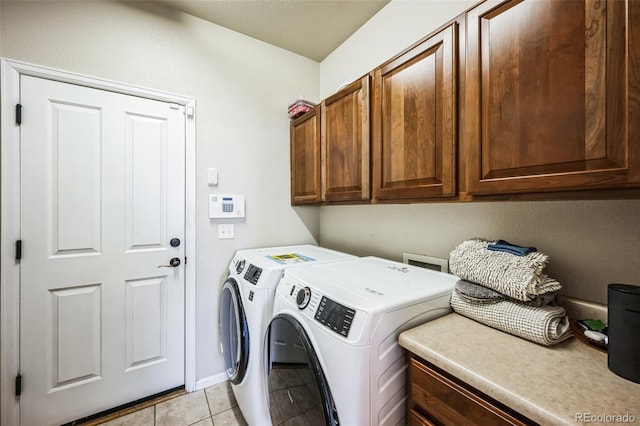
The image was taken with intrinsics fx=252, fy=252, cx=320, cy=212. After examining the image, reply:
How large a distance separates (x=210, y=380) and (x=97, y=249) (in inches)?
48.2

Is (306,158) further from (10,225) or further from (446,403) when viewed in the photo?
(10,225)

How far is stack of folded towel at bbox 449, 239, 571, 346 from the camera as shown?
0.82 meters

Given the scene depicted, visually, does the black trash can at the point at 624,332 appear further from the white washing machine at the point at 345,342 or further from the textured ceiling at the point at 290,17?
the textured ceiling at the point at 290,17

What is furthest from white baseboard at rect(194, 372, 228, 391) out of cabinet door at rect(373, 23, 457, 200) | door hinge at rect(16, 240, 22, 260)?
cabinet door at rect(373, 23, 457, 200)

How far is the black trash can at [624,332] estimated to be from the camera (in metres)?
0.64

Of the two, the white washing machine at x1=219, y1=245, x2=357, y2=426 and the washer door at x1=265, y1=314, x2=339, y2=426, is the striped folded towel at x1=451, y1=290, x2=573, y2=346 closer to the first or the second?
the washer door at x1=265, y1=314, x2=339, y2=426

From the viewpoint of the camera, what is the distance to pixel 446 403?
0.76m

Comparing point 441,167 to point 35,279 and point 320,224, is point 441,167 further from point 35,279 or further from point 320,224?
point 35,279

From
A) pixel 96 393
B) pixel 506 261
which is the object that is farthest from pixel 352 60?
pixel 96 393

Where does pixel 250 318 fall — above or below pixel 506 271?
below

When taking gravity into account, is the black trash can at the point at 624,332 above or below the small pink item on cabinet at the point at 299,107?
below

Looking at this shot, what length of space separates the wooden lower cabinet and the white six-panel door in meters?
1.66

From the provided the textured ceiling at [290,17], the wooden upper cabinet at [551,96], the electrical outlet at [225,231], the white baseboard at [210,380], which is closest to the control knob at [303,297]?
the wooden upper cabinet at [551,96]

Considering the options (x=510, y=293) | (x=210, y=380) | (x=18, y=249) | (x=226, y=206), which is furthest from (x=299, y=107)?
(x=210, y=380)
